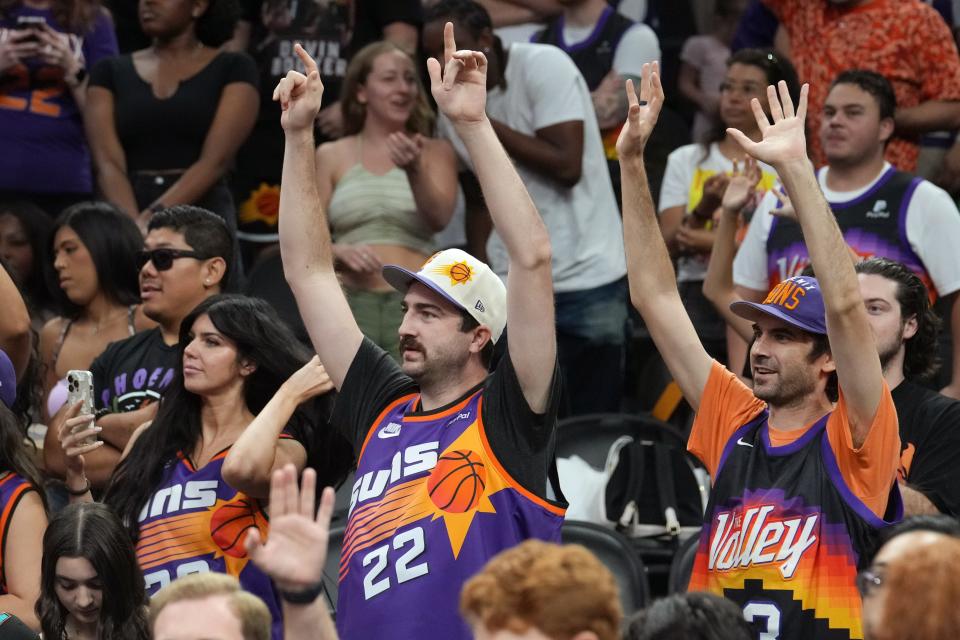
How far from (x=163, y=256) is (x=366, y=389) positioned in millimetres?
1876

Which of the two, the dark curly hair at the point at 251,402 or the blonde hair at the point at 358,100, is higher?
the blonde hair at the point at 358,100

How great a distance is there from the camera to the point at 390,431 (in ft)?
15.5

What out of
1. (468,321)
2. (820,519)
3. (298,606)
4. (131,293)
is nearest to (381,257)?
(131,293)

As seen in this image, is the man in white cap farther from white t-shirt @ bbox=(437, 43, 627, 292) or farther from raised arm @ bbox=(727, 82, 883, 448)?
white t-shirt @ bbox=(437, 43, 627, 292)

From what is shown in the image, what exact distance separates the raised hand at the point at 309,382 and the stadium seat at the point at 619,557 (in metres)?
1.31

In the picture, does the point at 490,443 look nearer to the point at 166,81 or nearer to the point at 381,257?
the point at 381,257

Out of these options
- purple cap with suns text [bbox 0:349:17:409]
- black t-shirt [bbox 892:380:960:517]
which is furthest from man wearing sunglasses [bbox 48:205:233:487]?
black t-shirt [bbox 892:380:960:517]

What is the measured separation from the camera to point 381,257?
24.3 ft

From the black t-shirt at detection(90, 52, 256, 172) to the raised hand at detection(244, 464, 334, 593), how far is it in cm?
493

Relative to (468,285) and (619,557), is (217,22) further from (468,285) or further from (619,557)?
(468,285)

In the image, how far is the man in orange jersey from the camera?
4344 mm

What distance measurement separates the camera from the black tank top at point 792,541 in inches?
173

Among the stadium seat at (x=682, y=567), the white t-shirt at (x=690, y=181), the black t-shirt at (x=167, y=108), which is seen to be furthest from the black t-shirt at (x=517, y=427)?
the black t-shirt at (x=167, y=108)

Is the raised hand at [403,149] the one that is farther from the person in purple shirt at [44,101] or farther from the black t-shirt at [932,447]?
the black t-shirt at [932,447]
